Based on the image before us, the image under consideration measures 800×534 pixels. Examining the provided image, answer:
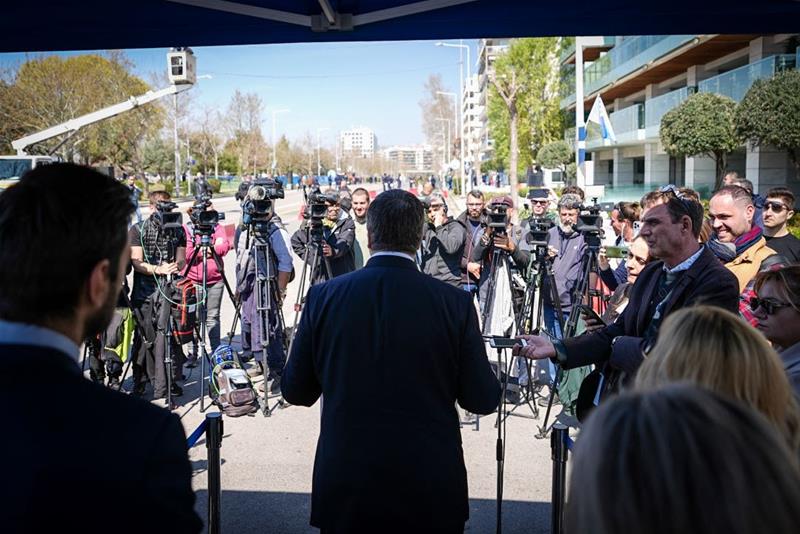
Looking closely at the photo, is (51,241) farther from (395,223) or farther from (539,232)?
(539,232)

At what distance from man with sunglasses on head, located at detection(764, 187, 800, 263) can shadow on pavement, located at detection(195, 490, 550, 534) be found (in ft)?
8.86

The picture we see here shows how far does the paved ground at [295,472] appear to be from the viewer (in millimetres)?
4195

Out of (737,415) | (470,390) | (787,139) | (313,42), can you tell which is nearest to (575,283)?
(313,42)

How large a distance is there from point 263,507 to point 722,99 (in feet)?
73.5

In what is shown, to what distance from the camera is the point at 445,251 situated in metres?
6.86

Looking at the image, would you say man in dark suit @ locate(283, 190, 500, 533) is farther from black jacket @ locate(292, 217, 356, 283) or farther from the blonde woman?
black jacket @ locate(292, 217, 356, 283)

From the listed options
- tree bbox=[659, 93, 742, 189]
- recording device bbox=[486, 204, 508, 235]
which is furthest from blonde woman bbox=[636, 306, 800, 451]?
tree bbox=[659, 93, 742, 189]

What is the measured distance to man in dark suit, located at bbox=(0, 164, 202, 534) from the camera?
3.91 ft

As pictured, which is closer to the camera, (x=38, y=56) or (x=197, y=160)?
(x=38, y=56)

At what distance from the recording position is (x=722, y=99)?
2252 centimetres

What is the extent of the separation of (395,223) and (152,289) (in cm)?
444

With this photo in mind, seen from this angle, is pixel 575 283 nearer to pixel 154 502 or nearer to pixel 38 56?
pixel 154 502

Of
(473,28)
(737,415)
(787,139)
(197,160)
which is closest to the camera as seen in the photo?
(737,415)

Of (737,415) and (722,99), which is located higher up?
(722,99)
